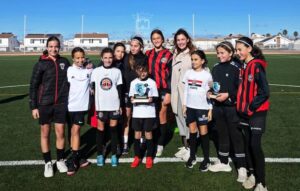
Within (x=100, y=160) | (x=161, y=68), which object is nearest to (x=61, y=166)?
(x=100, y=160)

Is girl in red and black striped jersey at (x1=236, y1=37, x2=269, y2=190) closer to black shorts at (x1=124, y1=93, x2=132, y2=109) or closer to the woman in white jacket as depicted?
the woman in white jacket

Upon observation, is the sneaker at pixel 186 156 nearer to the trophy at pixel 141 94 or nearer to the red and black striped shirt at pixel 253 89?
the trophy at pixel 141 94

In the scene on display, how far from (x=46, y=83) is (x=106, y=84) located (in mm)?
871

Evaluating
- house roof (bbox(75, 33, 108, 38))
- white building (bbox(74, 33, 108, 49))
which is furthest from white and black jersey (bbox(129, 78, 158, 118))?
house roof (bbox(75, 33, 108, 38))

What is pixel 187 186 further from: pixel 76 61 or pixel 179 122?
pixel 76 61

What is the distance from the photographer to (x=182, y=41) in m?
5.39

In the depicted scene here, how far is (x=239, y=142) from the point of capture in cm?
469

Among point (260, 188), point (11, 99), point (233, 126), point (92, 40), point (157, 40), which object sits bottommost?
point (260, 188)

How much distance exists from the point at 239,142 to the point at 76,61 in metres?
2.61

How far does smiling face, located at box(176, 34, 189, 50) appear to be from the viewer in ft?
17.6

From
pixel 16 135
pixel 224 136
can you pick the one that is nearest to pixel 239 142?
pixel 224 136

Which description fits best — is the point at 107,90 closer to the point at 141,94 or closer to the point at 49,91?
the point at 141,94

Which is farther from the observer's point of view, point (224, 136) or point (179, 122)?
point (179, 122)

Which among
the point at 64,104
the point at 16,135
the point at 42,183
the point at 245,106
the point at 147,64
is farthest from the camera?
the point at 16,135
